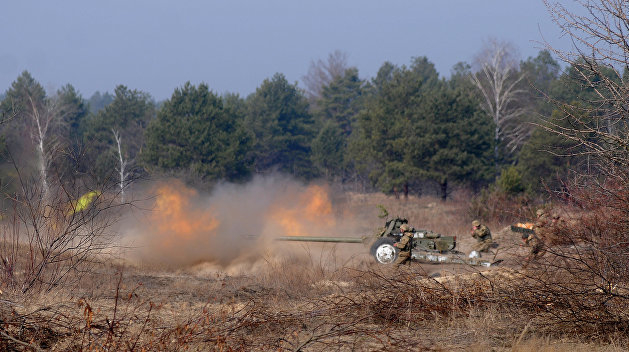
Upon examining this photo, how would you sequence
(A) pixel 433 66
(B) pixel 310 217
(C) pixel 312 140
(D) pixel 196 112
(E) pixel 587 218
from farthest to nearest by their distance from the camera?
(A) pixel 433 66, (C) pixel 312 140, (D) pixel 196 112, (B) pixel 310 217, (E) pixel 587 218

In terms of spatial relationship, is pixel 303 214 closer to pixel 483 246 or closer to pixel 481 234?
pixel 481 234

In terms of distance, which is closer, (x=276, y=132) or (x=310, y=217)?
(x=310, y=217)

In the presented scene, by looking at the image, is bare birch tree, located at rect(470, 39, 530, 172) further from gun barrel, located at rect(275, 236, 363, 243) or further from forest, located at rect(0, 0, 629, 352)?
gun barrel, located at rect(275, 236, 363, 243)

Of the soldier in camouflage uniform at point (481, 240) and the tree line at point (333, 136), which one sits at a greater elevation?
the tree line at point (333, 136)

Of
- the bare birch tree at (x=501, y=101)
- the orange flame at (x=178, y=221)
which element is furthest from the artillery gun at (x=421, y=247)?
the bare birch tree at (x=501, y=101)

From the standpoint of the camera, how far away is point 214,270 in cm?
2044

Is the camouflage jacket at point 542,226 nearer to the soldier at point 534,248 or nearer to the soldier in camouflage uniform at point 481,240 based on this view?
the soldier at point 534,248

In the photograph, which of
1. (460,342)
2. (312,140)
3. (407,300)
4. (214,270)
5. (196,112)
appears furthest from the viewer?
(312,140)

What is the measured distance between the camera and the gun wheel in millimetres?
17648

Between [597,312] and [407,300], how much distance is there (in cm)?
287

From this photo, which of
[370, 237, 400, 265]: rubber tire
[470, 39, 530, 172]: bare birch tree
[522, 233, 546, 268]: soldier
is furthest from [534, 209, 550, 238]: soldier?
[470, 39, 530, 172]: bare birch tree

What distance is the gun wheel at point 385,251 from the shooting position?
57.9 feet

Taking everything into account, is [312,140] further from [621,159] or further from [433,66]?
[621,159]

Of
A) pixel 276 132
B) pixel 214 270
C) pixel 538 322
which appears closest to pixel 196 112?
pixel 276 132
